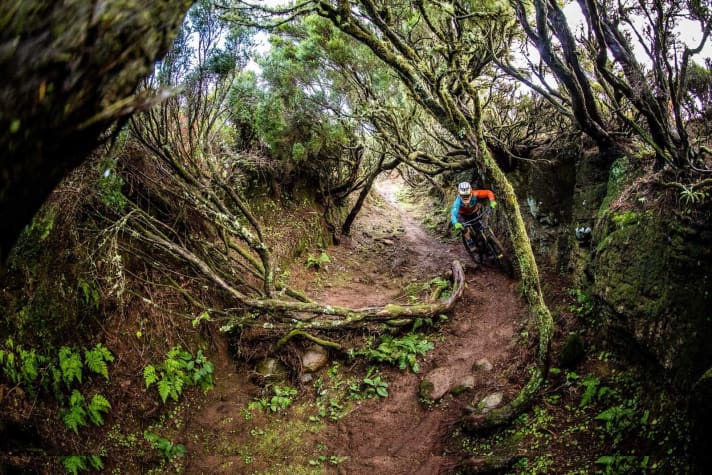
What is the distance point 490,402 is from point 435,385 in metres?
1.17

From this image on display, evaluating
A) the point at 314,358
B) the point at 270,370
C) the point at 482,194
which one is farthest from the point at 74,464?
the point at 482,194

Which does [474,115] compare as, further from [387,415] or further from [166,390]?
[166,390]

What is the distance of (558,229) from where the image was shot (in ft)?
30.1

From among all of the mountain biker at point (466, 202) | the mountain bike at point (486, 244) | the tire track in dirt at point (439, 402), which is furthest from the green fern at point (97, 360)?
the mountain bike at point (486, 244)

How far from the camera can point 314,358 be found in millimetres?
8250

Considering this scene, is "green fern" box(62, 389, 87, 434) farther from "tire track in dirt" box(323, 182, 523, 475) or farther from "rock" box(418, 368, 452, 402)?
"rock" box(418, 368, 452, 402)

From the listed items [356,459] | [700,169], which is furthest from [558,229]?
[356,459]

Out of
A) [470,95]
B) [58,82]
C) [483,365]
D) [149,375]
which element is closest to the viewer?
[58,82]

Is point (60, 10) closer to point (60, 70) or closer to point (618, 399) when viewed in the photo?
point (60, 70)

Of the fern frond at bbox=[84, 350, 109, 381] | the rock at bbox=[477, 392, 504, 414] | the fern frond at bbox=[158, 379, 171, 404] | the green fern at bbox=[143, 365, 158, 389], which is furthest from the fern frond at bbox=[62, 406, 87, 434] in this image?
the rock at bbox=[477, 392, 504, 414]

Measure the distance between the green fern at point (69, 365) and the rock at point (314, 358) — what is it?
3.88 metres

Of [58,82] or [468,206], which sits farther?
[468,206]

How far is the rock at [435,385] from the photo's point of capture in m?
7.04

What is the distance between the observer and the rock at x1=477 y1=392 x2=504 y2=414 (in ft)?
20.3
